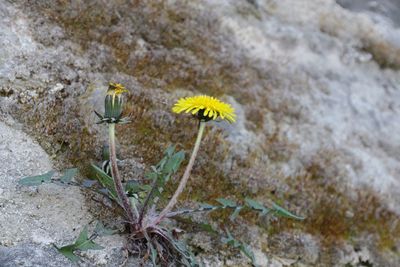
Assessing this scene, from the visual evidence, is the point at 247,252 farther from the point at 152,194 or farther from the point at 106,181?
the point at 106,181

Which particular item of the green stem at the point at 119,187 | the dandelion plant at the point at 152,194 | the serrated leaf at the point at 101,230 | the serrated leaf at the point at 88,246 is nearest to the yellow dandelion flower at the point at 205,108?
the dandelion plant at the point at 152,194

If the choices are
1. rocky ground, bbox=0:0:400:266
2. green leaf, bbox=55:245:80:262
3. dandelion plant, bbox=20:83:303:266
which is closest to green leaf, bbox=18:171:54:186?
dandelion plant, bbox=20:83:303:266

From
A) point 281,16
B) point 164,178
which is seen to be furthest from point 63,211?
point 281,16

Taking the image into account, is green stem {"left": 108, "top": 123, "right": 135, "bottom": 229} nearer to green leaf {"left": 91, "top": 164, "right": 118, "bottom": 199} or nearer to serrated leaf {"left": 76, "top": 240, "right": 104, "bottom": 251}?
green leaf {"left": 91, "top": 164, "right": 118, "bottom": 199}

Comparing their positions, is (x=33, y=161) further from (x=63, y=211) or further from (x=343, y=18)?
(x=343, y=18)

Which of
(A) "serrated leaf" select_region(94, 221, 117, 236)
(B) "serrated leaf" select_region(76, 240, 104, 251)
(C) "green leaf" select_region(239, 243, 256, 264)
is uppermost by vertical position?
(B) "serrated leaf" select_region(76, 240, 104, 251)
